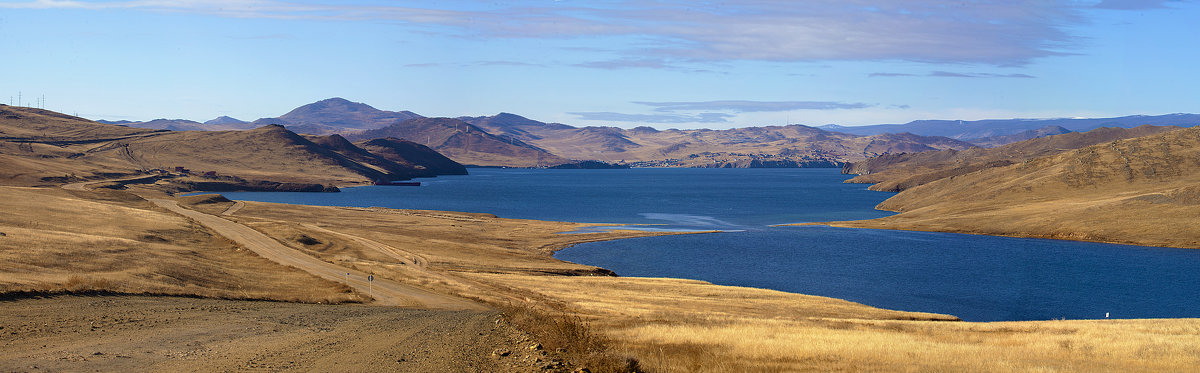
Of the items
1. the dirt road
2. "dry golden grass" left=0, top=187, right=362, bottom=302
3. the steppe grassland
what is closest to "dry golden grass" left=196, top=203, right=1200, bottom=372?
the steppe grassland

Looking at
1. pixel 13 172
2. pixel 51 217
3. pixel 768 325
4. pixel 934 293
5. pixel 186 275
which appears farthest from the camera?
pixel 13 172

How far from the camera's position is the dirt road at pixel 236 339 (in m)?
21.1

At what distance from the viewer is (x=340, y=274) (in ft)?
180

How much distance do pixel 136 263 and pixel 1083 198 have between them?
13891 cm

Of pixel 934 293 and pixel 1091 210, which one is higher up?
pixel 1091 210

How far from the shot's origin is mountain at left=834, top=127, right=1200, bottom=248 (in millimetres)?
112562

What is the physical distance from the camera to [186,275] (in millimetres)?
45594

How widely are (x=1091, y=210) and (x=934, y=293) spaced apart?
6851cm

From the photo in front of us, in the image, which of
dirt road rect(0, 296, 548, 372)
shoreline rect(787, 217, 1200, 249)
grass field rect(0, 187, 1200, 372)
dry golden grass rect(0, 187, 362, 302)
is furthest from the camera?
shoreline rect(787, 217, 1200, 249)

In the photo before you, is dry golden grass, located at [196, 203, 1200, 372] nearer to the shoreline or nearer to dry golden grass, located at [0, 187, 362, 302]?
dry golden grass, located at [0, 187, 362, 302]

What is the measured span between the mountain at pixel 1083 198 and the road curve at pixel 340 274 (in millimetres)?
95391

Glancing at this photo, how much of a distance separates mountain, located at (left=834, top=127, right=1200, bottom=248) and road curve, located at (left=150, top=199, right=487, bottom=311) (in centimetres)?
9539

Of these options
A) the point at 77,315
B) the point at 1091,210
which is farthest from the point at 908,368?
the point at 1091,210

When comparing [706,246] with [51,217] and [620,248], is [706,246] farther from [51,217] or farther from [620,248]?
[51,217]
